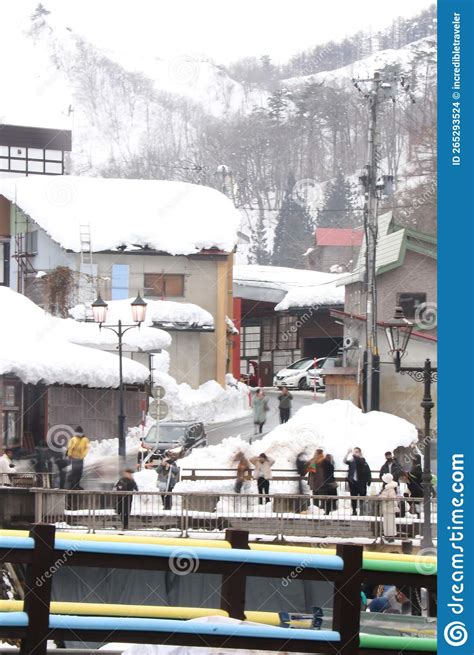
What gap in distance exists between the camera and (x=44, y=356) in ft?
104

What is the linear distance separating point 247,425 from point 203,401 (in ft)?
9.52

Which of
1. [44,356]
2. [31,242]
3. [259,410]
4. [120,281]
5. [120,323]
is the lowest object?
[259,410]

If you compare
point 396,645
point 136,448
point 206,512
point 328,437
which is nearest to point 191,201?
point 136,448

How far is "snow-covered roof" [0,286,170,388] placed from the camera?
3108 centimetres

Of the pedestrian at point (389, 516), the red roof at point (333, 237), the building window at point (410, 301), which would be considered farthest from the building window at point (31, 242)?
the red roof at point (333, 237)

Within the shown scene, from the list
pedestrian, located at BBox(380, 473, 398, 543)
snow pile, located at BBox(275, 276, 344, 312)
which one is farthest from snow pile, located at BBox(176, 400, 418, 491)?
snow pile, located at BBox(275, 276, 344, 312)

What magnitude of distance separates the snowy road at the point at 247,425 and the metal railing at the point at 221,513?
41.8ft

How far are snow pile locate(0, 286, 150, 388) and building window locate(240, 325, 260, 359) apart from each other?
27156 mm

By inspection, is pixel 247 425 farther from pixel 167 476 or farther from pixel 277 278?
pixel 277 278

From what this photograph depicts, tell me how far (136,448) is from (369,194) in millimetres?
9990

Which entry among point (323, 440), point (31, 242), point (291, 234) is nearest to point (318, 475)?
point (323, 440)

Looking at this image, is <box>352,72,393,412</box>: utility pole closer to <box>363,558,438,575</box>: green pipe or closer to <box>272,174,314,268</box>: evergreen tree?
<box>363,558,438,575</box>: green pipe

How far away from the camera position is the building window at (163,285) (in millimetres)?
46625
